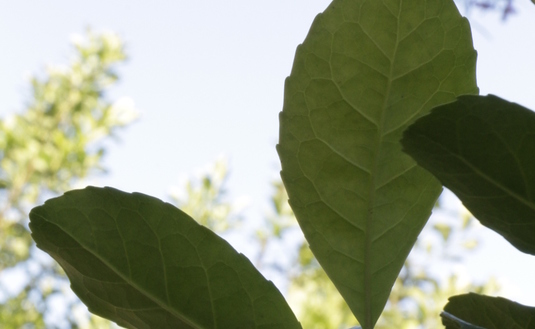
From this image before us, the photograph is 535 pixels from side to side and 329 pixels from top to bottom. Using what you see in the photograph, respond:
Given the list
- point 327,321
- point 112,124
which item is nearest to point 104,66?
point 112,124

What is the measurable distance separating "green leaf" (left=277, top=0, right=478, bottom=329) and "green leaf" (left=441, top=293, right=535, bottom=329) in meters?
0.07

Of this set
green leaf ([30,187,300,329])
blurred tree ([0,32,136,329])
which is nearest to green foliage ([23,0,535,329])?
green leaf ([30,187,300,329])

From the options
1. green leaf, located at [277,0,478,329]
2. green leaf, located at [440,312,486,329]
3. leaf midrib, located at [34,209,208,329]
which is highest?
green leaf, located at [277,0,478,329]

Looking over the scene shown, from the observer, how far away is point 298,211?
0.55 metres

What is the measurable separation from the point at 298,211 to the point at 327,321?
160 inches

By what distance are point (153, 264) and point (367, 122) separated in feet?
0.77

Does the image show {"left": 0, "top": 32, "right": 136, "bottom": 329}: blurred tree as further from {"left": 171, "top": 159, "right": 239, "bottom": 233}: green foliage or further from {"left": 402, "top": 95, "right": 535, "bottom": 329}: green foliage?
{"left": 402, "top": 95, "right": 535, "bottom": 329}: green foliage

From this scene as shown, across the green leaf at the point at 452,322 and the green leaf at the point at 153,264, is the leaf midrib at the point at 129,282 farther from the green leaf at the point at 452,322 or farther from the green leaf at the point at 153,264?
the green leaf at the point at 452,322

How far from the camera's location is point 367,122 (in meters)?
0.54

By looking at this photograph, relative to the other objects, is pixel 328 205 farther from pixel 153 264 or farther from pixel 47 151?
pixel 47 151

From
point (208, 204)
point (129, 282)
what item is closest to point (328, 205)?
point (129, 282)

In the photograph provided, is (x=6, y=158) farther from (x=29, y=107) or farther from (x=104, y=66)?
(x=104, y=66)

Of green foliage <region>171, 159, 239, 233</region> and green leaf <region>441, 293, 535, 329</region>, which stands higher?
green foliage <region>171, 159, 239, 233</region>

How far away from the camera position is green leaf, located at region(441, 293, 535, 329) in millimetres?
438
